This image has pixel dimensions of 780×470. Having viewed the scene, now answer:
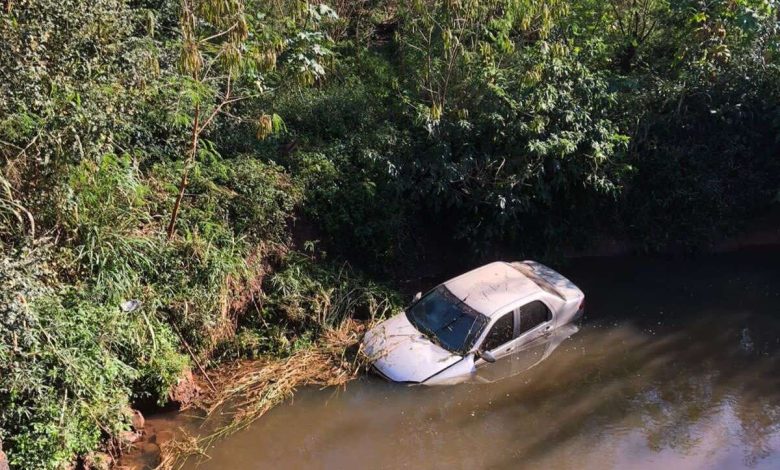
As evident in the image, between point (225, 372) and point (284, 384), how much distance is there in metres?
1.00

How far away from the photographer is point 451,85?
12.1 metres

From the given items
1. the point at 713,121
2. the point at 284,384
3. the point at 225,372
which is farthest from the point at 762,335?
the point at 225,372

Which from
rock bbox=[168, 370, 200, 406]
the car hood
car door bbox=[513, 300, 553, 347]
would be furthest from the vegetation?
car door bbox=[513, 300, 553, 347]

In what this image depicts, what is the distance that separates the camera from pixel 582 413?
26.0ft

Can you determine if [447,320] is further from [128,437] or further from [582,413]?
[128,437]

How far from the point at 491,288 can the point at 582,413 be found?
2037mm

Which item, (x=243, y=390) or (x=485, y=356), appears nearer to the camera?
(x=485, y=356)

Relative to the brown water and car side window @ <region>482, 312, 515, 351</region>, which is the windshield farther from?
the brown water

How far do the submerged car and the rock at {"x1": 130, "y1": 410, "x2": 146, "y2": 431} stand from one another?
2953 millimetres

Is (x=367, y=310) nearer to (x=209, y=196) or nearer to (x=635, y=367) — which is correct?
(x=209, y=196)

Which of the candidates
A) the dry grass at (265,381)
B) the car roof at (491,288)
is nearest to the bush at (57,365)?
the dry grass at (265,381)

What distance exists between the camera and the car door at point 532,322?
8633 mm

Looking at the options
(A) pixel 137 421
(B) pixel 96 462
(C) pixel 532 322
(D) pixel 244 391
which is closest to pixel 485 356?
(C) pixel 532 322

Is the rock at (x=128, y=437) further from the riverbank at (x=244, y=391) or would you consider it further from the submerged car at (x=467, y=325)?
the submerged car at (x=467, y=325)
